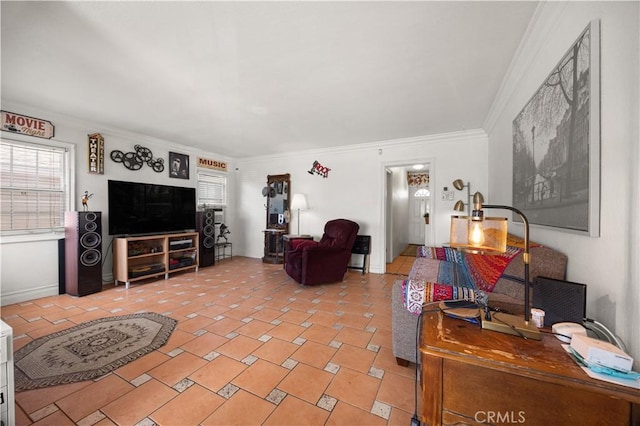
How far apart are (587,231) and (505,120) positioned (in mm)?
2158

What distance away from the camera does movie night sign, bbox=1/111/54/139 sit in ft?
9.68

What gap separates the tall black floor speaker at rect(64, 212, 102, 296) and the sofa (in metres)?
4.05

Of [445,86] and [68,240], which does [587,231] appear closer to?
[445,86]

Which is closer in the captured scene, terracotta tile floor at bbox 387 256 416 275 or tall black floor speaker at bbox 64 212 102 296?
tall black floor speaker at bbox 64 212 102 296

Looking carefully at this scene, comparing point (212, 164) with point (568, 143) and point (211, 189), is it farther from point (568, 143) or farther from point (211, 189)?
point (568, 143)

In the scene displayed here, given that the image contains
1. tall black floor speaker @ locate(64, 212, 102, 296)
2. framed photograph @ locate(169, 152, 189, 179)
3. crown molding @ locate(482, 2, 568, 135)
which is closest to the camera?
crown molding @ locate(482, 2, 568, 135)

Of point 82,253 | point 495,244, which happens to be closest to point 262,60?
point 495,244

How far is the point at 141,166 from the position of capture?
4293mm

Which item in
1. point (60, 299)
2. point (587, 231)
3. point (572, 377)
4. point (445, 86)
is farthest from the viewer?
point (60, 299)

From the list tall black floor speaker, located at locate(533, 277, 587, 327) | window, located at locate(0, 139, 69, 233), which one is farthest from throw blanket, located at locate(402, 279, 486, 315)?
window, located at locate(0, 139, 69, 233)

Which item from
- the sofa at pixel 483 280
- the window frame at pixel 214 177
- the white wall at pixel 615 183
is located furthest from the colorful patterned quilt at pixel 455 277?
the window frame at pixel 214 177

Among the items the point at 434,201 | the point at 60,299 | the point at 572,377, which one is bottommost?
the point at 60,299

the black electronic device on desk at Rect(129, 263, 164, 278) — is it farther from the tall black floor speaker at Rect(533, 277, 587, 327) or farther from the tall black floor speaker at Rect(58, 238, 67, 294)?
the tall black floor speaker at Rect(533, 277, 587, 327)

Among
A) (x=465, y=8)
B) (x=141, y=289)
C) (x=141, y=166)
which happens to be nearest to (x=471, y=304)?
(x=465, y=8)
